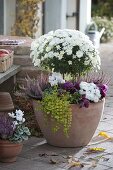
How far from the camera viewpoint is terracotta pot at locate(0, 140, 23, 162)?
5.05 meters

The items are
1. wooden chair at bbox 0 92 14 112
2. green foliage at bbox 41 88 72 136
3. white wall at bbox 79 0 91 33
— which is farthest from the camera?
white wall at bbox 79 0 91 33

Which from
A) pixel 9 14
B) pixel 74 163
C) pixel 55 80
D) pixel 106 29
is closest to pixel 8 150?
pixel 74 163

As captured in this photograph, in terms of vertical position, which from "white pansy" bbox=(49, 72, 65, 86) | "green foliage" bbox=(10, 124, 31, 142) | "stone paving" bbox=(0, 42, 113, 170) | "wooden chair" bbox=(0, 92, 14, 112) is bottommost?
"stone paving" bbox=(0, 42, 113, 170)

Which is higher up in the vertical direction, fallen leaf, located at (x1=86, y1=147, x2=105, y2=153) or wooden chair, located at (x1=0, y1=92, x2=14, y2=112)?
wooden chair, located at (x1=0, y1=92, x2=14, y2=112)

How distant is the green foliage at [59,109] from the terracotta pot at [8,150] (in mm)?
484

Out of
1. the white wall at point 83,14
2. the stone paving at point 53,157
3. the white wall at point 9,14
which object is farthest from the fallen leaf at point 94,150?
the white wall at point 83,14

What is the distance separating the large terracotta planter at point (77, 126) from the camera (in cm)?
539

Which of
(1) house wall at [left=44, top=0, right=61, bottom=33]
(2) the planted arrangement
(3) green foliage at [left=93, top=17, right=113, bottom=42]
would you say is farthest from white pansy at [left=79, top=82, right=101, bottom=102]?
(3) green foliage at [left=93, top=17, right=113, bottom=42]

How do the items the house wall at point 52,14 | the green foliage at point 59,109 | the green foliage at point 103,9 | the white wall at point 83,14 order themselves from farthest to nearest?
1. the green foliage at point 103,9
2. the white wall at point 83,14
3. the house wall at point 52,14
4. the green foliage at point 59,109

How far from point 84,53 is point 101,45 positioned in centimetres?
998

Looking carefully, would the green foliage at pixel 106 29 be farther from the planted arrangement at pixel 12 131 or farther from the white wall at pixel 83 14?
the planted arrangement at pixel 12 131

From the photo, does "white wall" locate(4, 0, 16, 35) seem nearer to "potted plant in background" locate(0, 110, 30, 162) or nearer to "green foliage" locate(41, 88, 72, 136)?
"green foliage" locate(41, 88, 72, 136)

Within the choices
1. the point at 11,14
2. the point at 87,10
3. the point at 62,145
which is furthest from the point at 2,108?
the point at 87,10

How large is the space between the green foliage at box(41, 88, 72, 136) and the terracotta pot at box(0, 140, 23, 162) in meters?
0.48
